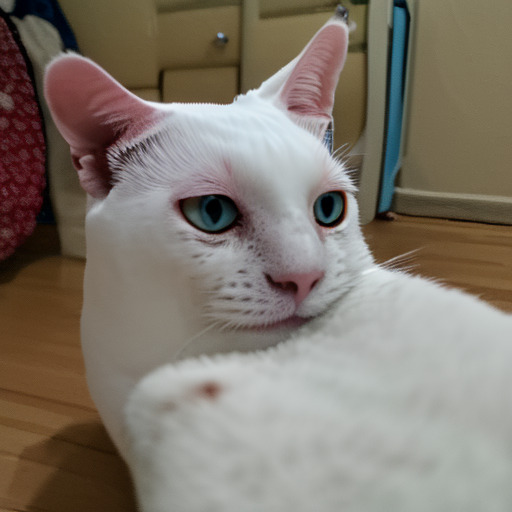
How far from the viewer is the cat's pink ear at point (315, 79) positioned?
325 mm

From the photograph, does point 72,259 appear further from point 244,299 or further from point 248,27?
point 244,299

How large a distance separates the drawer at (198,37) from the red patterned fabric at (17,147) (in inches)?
12.1

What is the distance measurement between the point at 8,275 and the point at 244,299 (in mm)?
896

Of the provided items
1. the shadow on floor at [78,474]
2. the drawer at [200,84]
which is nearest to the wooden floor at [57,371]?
A: the shadow on floor at [78,474]

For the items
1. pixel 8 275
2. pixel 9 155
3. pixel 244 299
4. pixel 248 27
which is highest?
pixel 248 27

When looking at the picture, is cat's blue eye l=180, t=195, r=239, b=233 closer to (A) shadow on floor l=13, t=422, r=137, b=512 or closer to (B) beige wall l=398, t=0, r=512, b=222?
(A) shadow on floor l=13, t=422, r=137, b=512

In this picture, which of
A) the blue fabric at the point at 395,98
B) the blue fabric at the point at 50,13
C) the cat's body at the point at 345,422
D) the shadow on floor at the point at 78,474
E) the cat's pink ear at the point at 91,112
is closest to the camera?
the cat's body at the point at 345,422

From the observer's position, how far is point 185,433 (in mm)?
196

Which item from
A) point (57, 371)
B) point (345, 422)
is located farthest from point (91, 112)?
point (57, 371)

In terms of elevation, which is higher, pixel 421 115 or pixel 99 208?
pixel 99 208

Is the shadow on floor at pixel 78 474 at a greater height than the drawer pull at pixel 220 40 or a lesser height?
lesser

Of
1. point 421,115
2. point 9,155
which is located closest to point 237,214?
point 9,155

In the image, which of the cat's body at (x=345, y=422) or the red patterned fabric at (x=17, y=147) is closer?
the cat's body at (x=345, y=422)

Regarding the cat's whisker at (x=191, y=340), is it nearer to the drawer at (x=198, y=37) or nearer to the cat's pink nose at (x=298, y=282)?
the cat's pink nose at (x=298, y=282)
